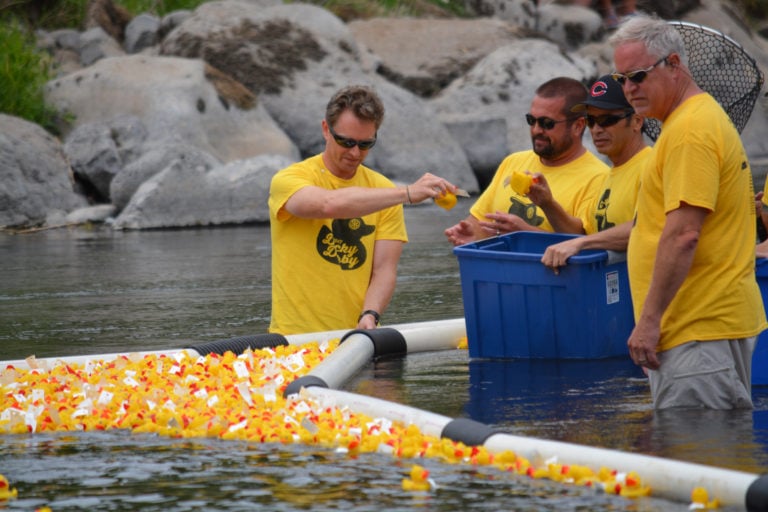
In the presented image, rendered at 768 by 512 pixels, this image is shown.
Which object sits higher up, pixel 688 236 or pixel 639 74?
pixel 639 74

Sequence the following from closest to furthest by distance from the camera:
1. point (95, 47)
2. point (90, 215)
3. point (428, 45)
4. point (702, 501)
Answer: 1. point (702, 501)
2. point (90, 215)
3. point (95, 47)
4. point (428, 45)

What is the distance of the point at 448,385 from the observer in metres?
6.97

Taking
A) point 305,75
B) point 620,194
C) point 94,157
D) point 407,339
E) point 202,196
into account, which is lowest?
point 407,339

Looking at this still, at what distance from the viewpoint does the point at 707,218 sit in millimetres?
5215

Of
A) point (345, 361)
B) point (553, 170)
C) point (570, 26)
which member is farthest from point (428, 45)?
point (345, 361)

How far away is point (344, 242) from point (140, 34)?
1928cm

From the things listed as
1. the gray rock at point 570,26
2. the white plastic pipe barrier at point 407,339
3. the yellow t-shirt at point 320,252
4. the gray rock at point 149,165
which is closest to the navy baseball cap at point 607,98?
the yellow t-shirt at point 320,252

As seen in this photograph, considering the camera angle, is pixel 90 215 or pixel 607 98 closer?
pixel 607 98

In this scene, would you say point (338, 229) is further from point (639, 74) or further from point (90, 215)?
point (90, 215)

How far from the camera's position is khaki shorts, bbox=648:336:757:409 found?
527 centimetres

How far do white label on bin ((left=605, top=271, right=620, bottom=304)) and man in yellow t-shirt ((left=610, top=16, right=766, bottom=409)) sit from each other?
1.48 m

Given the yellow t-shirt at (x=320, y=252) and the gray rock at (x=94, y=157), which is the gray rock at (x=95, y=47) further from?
the yellow t-shirt at (x=320, y=252)

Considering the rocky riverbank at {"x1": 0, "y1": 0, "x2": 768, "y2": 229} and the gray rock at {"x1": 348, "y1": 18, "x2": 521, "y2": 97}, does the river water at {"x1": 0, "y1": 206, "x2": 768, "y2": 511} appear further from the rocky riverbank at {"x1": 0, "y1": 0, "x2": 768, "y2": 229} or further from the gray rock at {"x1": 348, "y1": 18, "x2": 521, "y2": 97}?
the gray rock at {"x1": 348, "y1": 18, "x2": 521, "y2": 97}

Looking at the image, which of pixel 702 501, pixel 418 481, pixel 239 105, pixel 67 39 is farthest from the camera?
pixel 67 39
